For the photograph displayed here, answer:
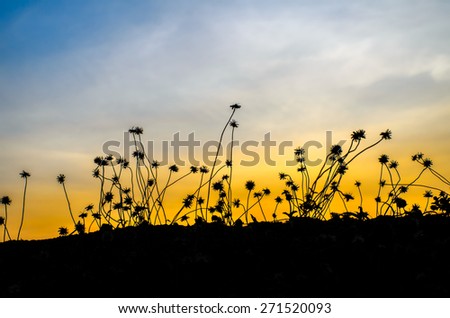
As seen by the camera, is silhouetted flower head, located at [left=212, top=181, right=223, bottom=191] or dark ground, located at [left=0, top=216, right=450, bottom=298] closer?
dark ground, located at [left=0, top=216, right=450, bottom=298]

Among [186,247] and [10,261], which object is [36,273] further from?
[186,247]

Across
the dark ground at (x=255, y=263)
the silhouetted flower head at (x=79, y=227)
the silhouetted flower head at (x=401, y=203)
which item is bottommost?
the dark ground at (x=255, y=263)

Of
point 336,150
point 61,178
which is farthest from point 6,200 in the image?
point 336,150

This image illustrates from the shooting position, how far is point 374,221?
288 inches

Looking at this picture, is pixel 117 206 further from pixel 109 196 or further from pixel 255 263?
pixel 255 263

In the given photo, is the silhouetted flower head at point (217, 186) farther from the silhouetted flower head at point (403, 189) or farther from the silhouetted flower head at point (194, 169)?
the silhouetted flower head at point (403, 189)

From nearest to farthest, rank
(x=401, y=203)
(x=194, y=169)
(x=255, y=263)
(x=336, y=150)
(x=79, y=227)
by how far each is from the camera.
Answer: (x=255, y=263) → (x=401, y=203) → (x=79, y=227) → (x=336, y=150) → (x=194, y=169)

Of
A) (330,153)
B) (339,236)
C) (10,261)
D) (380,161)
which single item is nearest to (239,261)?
(339,236)

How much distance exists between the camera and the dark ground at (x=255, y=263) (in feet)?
17.1

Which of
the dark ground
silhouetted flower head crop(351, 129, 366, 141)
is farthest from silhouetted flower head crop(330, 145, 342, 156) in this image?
the dark ground

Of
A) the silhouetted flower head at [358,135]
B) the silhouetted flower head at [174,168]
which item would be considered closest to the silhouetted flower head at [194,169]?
the silhouetted flower head at [174,168]

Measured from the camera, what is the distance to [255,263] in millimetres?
5715

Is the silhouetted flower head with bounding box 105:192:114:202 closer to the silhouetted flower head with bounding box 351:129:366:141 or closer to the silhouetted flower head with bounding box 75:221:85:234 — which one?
the silhouetted flower head with bounding box 75:221:85:234

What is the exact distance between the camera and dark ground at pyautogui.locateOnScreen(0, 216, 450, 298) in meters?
5.22
